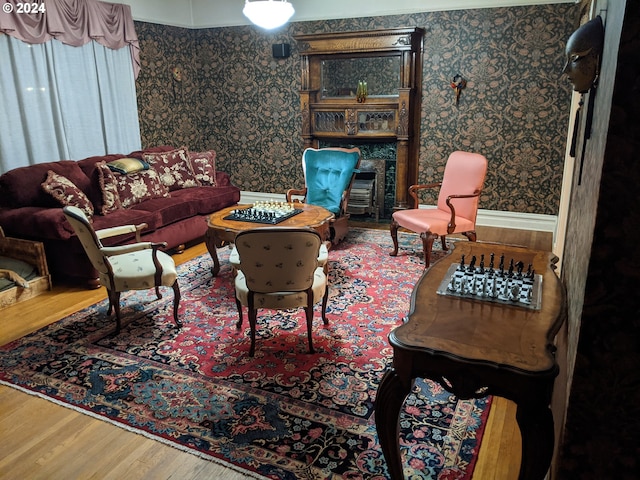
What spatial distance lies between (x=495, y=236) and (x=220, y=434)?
4187mm

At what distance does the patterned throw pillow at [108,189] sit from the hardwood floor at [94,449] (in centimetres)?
222

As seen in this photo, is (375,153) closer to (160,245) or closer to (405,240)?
(405,240)

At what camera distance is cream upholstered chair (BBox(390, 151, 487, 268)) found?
4.41 m

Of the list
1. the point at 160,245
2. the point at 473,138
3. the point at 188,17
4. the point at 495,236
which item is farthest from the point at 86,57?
the point at 495,236

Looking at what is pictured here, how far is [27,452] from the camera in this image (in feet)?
7.23

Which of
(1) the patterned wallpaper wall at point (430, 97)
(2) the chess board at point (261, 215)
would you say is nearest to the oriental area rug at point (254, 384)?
(2) the chess board at point (261, 215)

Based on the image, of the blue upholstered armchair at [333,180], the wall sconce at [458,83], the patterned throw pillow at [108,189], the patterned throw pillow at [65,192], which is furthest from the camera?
the wall sconce at [458,83]

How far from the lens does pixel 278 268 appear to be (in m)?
2.81

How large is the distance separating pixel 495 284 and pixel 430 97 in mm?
4430

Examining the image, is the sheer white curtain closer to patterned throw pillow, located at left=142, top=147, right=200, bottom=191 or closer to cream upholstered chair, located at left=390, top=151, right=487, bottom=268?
patterned throw pillow, located at left=142, top=147, right=200, bottom=191

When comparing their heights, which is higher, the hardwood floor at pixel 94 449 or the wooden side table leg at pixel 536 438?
the wooden side table leg at pixel 536 438

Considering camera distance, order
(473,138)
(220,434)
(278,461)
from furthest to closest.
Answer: (473,138) → (220,434) → (278,461)

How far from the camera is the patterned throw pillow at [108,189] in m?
4.59

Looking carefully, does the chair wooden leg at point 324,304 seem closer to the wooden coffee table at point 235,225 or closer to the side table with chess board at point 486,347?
the wooden coffee table at point 235,225
